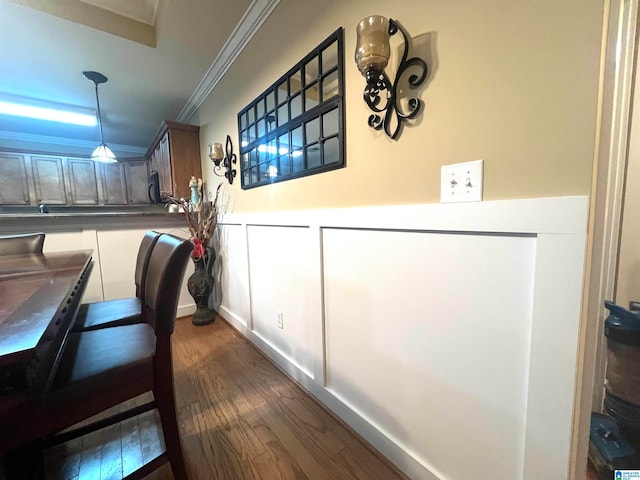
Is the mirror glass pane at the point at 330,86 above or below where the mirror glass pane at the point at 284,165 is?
above

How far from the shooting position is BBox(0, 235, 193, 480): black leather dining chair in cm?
71

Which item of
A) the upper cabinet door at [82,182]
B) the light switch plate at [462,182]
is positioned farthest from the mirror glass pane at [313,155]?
the upper cabinet door at [82,182]

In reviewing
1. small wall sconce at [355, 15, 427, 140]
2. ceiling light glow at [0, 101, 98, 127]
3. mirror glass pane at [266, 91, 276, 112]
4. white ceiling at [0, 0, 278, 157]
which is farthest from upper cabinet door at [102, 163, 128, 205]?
small wall sconce at [355, 15, 427, 140]

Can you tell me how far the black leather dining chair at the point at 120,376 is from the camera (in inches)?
28.1

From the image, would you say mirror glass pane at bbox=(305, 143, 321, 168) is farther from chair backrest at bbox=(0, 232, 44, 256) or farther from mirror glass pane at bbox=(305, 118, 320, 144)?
chair backrest at bbox=(0, 232, 44, 256)

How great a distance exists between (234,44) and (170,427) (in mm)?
2321

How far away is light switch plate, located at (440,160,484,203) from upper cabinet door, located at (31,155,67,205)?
557 cm

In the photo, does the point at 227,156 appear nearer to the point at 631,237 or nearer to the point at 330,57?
the point at 330,57

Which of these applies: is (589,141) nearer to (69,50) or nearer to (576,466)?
(576,466)

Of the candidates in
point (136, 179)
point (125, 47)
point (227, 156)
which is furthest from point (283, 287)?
point (136, 179)

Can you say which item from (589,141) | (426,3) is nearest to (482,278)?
(589,141)

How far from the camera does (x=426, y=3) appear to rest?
0.82 meters

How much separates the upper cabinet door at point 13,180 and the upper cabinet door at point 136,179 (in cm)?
123

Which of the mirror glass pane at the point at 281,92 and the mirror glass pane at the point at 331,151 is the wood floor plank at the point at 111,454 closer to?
the mirror glass pane at the point at 331,151
